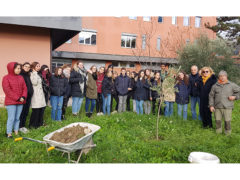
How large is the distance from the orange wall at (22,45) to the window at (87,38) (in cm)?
1210

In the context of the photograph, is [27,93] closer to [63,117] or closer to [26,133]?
[26,133]

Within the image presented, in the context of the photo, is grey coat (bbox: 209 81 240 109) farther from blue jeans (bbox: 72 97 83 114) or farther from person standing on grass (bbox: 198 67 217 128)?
blue jeans (bbox: 72 97 83 114)

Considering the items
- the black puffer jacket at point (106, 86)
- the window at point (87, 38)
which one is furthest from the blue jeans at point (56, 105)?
the window at point (87, 38)

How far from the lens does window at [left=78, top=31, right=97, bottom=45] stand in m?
20.5

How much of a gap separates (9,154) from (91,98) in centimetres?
346

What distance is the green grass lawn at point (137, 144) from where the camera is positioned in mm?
3904

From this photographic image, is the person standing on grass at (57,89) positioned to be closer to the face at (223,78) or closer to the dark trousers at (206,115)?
the dark trousers at (206,115)

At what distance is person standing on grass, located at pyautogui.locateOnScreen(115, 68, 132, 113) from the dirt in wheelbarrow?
3713 mm

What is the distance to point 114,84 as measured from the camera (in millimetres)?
7848

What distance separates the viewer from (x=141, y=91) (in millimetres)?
7391

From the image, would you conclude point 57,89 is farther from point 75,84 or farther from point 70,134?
point 70,134

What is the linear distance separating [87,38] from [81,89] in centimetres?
1535

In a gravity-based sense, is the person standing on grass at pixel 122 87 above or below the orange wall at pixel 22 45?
below

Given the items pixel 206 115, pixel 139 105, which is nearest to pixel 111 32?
pixel 139 105
